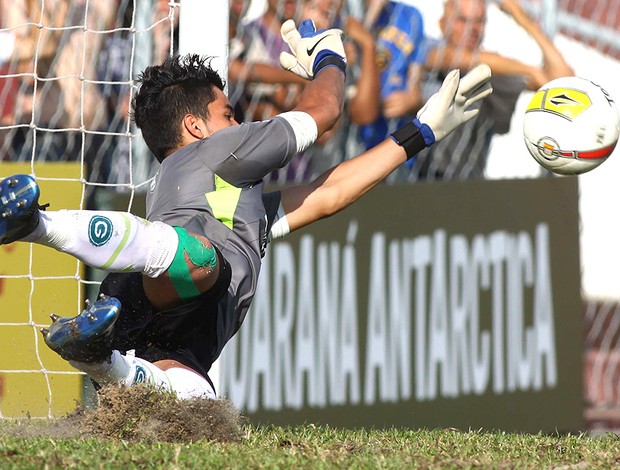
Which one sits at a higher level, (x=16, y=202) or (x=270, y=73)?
(x=270, y=73)

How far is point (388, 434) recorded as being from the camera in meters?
4.33

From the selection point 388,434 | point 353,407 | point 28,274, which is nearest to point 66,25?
point 28,274

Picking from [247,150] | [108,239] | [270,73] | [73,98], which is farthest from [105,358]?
[270,73]

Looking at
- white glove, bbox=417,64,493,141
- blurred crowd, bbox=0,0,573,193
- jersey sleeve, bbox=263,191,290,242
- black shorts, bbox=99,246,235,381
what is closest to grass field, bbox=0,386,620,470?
black shorts, bbox=99,246,235,381

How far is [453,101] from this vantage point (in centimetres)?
475

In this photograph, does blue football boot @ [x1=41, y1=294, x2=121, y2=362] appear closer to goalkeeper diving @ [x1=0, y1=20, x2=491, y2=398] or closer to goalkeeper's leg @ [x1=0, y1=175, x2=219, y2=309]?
goalkeeper diving @ [x1=0, y1=20, x2=491, y2=398]

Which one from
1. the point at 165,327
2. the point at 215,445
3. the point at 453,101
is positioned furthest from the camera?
the point at 453,101

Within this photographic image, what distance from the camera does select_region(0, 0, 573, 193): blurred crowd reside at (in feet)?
19.2

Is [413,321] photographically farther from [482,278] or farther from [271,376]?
[271,376]

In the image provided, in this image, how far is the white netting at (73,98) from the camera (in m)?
5.46

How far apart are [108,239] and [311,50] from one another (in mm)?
1802

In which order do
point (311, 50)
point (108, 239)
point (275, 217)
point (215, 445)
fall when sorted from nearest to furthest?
point (215, 445) < point (108, 239) < point (275, 217) < point (311, 50)

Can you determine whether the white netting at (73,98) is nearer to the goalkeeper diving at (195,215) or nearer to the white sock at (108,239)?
the goalkeeper diving at (195,215)

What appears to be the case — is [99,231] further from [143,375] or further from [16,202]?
[143,375]
